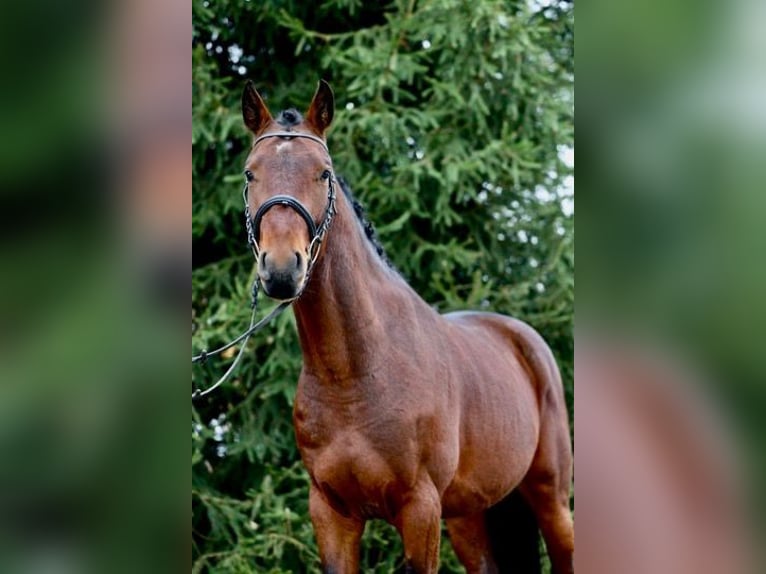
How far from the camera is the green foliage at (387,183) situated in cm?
487

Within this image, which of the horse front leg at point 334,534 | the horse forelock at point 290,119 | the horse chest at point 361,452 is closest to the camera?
the horse forelock at point 290,119

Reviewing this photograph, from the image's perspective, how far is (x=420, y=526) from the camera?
8.32ft

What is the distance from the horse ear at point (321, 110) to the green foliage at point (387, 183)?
235 cm

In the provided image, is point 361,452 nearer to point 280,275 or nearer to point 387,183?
point 280,275

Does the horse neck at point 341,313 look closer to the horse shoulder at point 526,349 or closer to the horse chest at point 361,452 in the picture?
the horse chest at point 361,452

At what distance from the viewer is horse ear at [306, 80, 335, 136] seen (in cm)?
242

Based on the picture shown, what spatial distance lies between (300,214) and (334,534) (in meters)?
0.90

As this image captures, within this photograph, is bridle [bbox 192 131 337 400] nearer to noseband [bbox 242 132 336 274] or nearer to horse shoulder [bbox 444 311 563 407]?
noseband [bbox 242 132 336 274]

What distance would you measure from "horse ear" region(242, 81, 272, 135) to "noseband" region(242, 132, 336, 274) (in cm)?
8
